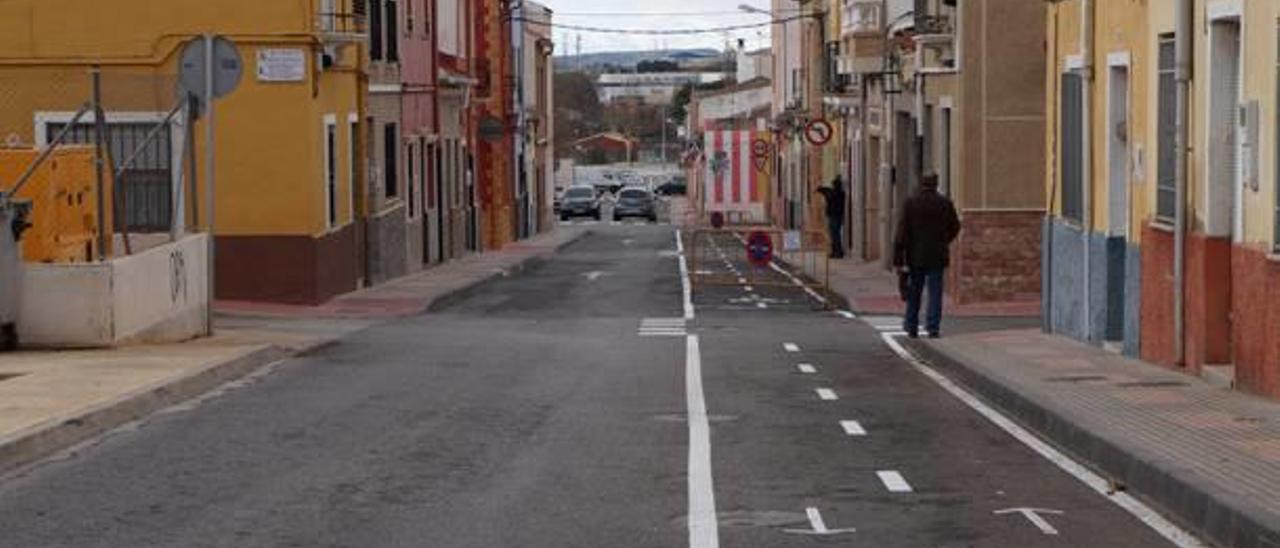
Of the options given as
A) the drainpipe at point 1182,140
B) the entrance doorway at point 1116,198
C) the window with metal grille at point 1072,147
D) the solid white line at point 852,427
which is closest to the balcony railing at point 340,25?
the window with metal grille at point 1072,147

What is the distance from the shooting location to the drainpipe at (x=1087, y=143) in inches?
870

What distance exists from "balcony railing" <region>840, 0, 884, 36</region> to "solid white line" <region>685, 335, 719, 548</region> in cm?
2469

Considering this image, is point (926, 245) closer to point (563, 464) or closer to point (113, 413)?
point (113, 413)

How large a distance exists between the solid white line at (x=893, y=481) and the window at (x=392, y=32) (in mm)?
28018

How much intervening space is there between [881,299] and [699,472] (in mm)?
20926

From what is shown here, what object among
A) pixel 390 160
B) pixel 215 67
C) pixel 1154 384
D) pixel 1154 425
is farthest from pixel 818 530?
pixel 390 160

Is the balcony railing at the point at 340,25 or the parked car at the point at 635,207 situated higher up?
the balcony railing at the point at 340,25

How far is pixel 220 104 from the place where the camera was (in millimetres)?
30344

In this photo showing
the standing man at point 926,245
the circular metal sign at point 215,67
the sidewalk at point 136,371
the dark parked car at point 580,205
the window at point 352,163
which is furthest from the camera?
the dark parked car at point 580,205

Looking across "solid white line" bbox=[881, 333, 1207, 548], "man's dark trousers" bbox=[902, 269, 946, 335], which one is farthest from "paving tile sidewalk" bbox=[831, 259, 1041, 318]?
"solid white line" bbox=[881, 333, 1207, 548]

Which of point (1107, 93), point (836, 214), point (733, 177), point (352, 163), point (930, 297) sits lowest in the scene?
point (930, 297)

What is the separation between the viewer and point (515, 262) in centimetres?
5116

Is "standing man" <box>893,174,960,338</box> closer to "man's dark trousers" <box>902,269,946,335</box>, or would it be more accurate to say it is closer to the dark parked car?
"man's dark trousers" <box>902,269,946,335</box>

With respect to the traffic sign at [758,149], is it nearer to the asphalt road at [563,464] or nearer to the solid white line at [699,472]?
the asphalt road at [563,464]
